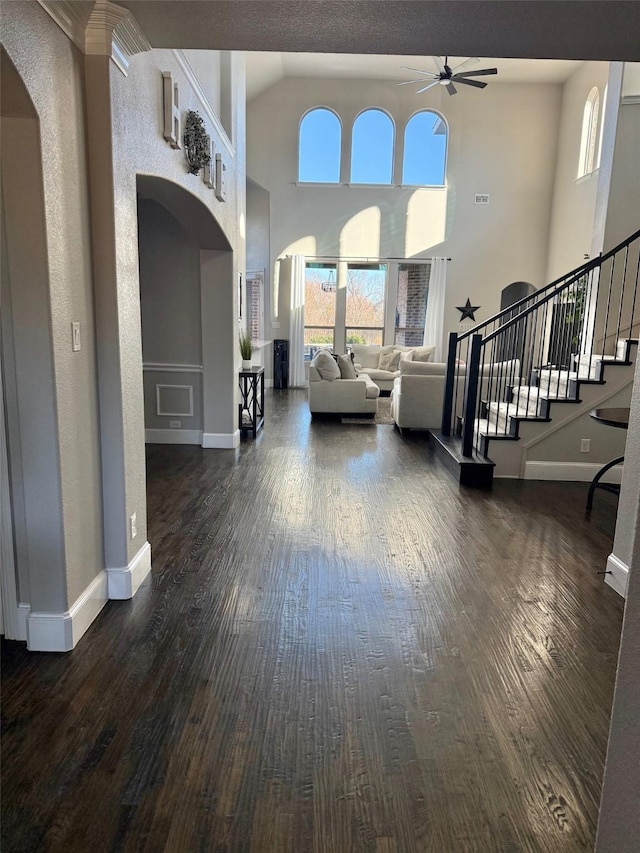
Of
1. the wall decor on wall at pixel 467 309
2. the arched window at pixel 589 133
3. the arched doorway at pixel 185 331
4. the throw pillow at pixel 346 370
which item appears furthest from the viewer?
the wall decor on wall at pixel 467 309

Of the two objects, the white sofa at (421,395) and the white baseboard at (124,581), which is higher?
the white sofa at (421,395)

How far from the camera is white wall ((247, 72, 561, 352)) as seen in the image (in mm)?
10773

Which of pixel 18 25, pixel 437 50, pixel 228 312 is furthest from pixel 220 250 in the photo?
pixel 18 25

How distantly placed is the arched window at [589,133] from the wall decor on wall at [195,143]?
7.74 m

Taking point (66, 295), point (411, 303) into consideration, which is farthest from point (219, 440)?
point (411, 303)

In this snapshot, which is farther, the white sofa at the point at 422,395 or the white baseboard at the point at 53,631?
the white sofa at the point at 422,395

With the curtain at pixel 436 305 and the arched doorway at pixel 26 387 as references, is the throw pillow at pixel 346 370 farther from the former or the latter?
the arched doorway at pixel 26 387

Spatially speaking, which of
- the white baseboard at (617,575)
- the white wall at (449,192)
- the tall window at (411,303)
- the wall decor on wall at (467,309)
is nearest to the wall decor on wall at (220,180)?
the white baseboard at (617,575)

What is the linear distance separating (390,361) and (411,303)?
1.37 m

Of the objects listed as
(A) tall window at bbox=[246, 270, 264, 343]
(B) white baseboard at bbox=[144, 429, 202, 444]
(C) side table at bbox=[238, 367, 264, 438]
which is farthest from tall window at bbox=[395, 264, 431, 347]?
(B) white baseboard at bbox=[144, 429, 202, 444]

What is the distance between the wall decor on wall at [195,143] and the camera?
153 inches

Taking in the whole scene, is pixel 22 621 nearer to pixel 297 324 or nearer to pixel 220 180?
pixel 220 180

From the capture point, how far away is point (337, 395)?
26.3 feet

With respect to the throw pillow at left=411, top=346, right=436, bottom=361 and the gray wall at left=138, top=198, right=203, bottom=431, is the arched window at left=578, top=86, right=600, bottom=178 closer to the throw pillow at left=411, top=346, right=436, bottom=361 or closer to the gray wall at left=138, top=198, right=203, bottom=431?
the throw pillow at left=411, top=346, right=436, bottom=361
